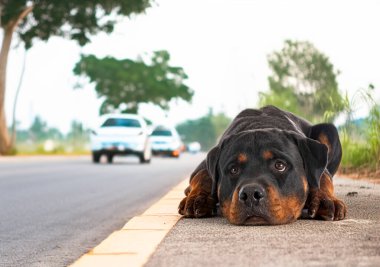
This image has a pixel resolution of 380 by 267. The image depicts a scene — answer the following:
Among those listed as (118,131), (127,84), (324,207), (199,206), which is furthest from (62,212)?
(127,84)

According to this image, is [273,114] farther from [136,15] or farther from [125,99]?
[125,99]

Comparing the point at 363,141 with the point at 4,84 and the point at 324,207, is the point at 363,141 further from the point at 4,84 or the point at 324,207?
the point at 4,84

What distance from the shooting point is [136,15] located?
36031 mm

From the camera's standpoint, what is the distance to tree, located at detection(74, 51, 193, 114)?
2643 inches

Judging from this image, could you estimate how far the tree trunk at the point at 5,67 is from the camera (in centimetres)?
3297

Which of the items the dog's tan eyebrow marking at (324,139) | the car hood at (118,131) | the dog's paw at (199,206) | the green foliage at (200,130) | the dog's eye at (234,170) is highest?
the green foliage at (200,130)

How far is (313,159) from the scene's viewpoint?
5.04m

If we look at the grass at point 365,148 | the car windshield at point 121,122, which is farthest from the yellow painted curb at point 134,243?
the car windshield at point 121,122

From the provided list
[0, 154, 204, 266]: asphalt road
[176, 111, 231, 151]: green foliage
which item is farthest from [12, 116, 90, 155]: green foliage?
[176, 111, 231, 151]: green foliage

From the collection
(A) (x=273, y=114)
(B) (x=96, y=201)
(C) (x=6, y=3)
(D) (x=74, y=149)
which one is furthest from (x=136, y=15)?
(A) (x=273, y=114)

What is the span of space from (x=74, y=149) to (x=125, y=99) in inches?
903

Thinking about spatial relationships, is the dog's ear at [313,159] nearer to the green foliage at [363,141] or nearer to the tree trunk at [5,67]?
the green foliage at [363,141]

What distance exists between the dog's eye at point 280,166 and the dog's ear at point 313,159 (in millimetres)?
292

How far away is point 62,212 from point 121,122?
18.8m
